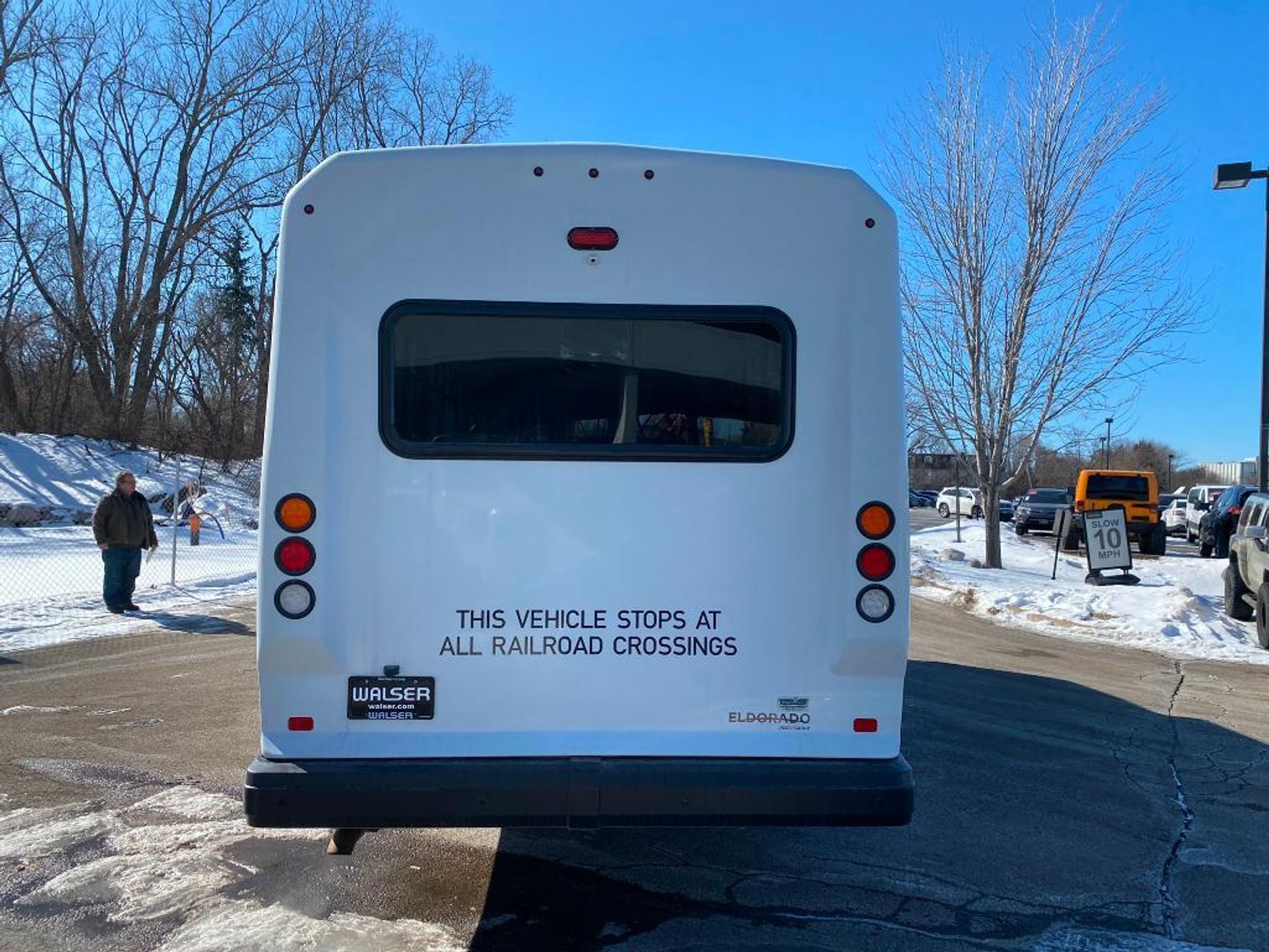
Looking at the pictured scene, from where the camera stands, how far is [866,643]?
12.2ft

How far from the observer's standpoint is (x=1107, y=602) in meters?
14.2

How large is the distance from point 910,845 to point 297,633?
10.2 feet

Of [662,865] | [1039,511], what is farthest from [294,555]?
[1039,511]

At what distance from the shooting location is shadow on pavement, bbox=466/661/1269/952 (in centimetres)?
399

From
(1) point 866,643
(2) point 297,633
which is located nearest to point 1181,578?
(1) point 866,643

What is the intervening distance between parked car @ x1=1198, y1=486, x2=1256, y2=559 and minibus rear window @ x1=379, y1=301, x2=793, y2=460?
23459 millimetres

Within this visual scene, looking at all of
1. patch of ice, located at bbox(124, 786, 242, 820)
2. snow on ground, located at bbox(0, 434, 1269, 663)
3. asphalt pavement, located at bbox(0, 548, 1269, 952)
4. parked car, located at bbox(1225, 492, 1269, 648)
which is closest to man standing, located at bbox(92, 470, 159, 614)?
snow on ground, located at bbox(0, 434, 1269, 663)

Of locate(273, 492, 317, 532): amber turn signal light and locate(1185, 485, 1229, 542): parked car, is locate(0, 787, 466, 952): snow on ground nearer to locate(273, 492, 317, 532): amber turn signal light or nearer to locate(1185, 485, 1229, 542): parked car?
locate(273, 492, 317, 532): amber turn signal light

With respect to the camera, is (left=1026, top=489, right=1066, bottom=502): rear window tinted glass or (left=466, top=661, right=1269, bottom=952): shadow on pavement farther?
(left=1026, top=489, right=1066, bottom=502): rear window tinted glass

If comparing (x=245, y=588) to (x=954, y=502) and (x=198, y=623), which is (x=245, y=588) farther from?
(x=954, y=502)

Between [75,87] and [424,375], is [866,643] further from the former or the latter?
[75,87]

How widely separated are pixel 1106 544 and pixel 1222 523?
1044 cm

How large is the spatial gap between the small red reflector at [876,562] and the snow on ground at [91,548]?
9208 millimetres

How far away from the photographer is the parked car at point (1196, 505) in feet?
111
